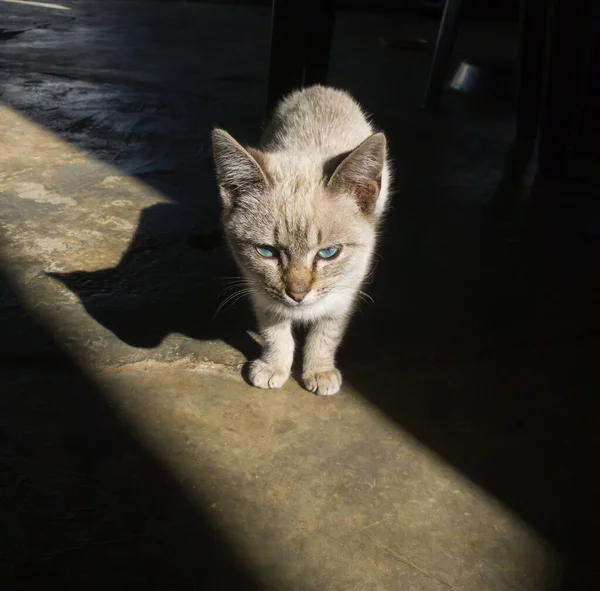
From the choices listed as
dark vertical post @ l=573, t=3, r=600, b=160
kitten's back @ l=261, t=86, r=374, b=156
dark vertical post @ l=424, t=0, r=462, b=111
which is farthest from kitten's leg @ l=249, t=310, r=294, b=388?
dark vertical post @ l=424, t=0, r=462, b=111

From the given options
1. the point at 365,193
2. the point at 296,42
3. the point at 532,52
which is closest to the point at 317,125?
the point at 365,193

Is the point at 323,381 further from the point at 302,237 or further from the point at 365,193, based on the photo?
the point at 365,193

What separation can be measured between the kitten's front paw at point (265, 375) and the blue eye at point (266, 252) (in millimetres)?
344

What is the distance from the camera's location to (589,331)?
2186 millimetres

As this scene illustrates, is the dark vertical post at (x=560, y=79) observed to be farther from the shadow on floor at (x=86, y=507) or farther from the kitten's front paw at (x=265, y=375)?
the shadow on floor at (x=86, y=507)

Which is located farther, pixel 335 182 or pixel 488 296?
pixel 488 296

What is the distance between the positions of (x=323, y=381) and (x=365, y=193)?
22.5 inches

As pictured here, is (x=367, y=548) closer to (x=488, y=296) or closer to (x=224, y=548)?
(x=224, y=548)

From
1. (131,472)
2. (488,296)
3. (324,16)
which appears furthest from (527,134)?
(131,472)

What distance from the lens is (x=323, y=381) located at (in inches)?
73.9

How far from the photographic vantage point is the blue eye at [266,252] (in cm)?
178

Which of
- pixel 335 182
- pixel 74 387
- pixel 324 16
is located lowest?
pixel 74 387

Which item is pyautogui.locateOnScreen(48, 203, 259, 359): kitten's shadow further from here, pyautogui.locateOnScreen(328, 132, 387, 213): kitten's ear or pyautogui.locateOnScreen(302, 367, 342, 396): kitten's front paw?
pyautogui.locateOnScreen(328, 132, 387, 213): kitten's ear

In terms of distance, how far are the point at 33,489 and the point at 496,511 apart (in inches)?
43.6
